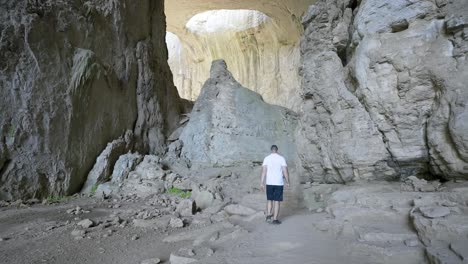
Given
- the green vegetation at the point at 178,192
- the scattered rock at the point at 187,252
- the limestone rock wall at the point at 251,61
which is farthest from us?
the limestone rock wall at the point at 251,61

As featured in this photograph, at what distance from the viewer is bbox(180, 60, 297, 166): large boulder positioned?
40.7ft

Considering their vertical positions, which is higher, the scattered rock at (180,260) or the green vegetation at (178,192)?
the scattered rock at (180,260)

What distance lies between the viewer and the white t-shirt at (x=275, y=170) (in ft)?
19.1

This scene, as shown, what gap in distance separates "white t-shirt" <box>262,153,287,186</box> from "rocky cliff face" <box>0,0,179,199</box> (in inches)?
248

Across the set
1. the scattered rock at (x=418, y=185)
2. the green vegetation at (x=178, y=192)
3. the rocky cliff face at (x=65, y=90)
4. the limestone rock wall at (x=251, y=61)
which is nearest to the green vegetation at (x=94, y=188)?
the rocky cliff face at (x=65, y=90)

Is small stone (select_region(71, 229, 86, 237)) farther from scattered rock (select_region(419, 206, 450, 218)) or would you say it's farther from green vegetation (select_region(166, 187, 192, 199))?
scattered rock (select_region(419, 206, 450, 218))

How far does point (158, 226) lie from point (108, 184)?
4.52 meters

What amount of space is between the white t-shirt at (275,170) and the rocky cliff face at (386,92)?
5.74 feet

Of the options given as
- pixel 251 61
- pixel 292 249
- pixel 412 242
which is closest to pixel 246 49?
pixel 251 61

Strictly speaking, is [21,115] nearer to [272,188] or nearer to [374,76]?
[272,188]

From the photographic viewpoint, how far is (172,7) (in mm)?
19766

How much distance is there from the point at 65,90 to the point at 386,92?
8.49 meters

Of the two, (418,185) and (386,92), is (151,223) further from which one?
(386,92)

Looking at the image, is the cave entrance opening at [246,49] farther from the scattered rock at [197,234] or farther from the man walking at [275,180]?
the scattered rock at [197,234]
